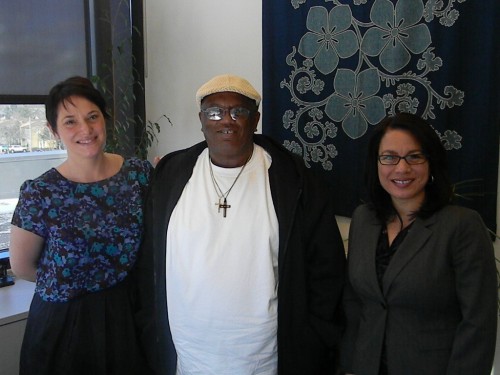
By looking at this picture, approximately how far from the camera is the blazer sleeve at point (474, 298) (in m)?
1.24

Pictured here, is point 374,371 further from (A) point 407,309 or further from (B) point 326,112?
(B) point 326,112

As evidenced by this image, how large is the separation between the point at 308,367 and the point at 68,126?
3.82 ft

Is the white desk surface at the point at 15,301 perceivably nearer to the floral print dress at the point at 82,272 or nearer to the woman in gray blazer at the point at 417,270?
the floral print dress at the point at 82,272

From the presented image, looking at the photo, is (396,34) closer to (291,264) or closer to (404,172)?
(404,172)

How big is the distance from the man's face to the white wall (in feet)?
3.88

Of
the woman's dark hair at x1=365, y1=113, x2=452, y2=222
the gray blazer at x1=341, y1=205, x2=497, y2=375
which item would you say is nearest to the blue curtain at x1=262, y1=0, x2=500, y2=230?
the woman's dark hair at x1=365, y1=113, x2=452, y2=222

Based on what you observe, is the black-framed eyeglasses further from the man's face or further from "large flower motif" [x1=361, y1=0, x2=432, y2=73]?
"large flower motif" [x1=361, y1=0, x2=432, y2=73]

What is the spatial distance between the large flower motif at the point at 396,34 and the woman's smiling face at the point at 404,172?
0.76m

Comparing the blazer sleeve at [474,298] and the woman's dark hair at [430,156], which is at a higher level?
the woman's dark hair at [430,156]

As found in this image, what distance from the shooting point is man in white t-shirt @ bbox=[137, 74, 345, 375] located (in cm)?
147

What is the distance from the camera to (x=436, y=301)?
1.29 m

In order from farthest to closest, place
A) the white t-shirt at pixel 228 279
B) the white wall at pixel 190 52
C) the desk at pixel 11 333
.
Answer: the white wall at pixel 190 52, the desk at pixel 11 333, the white t-shirt at pixel 228 279

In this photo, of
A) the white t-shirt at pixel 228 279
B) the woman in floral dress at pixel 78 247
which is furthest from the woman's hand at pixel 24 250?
the white t-shirt at pixel 228 279

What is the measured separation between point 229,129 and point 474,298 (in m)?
0.86
